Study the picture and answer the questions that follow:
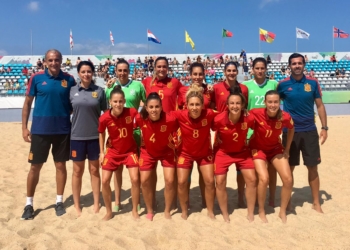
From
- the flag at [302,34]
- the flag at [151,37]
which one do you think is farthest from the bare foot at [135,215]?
the flag at [302,34]

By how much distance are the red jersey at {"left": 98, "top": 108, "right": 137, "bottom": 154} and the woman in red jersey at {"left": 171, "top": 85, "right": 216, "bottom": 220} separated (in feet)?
1.92

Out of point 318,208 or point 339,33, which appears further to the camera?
point 339,33

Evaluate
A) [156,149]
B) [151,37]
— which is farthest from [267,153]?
[151,37]

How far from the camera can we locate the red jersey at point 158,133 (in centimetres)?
369

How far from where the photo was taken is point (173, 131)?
3793 mm

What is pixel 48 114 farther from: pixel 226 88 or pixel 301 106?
pixel 301 106

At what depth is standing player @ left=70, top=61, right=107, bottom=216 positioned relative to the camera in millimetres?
3797

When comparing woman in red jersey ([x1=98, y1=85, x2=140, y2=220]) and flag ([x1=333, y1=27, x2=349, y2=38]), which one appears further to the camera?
flag ([x1=333, y1=27, x2=349, y2=38])

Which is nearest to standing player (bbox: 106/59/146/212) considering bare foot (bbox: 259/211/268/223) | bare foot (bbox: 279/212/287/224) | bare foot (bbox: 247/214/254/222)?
bare foot (bbox: 247/214/254/222)

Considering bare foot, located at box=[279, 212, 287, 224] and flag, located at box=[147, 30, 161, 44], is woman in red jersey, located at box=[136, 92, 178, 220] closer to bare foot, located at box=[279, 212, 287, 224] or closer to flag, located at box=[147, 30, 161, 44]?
bare foot, located at box=[279, 212, 287, 224]

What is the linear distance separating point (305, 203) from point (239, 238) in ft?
5.58

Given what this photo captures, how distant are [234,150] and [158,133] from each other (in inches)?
39.4

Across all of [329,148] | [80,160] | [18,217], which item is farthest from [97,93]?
[329,148]

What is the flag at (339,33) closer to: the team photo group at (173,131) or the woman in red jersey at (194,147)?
the team photo group at (173,131)
